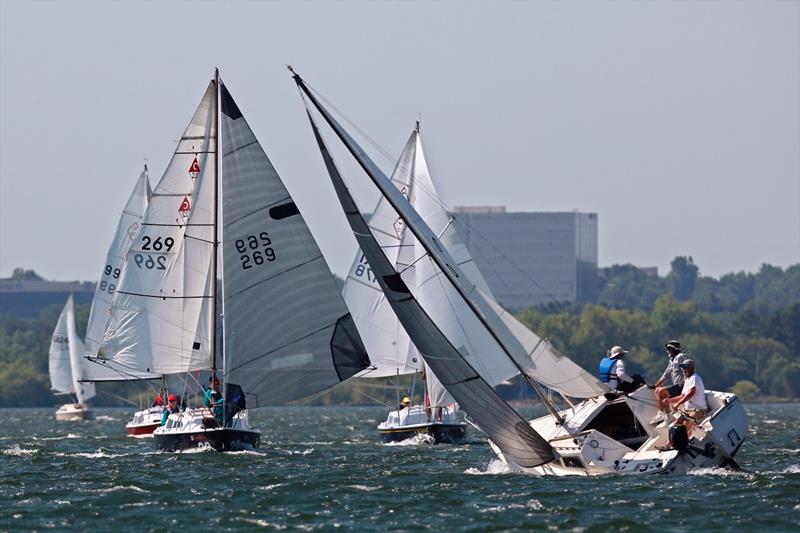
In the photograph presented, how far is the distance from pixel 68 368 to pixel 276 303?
6471 centimetres

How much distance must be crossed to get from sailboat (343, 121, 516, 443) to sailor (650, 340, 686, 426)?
1868 centimetres

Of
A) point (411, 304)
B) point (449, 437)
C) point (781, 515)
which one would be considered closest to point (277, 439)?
point (449, 437)

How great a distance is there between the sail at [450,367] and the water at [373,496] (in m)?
0.67

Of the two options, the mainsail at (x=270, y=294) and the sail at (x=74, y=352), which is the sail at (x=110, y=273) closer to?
the mainsail at (x=270, y=294)

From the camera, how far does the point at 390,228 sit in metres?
54.0

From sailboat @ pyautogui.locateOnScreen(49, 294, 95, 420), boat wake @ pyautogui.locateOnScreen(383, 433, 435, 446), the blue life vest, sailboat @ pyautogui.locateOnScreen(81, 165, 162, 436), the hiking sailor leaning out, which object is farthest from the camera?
sailboat @ pyautogui.locateOnScreen(49, 294, 95, 420)

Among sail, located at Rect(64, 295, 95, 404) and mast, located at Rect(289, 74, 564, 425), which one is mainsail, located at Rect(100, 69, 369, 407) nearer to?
mast, located at Rect(289, 74, 564, 425)

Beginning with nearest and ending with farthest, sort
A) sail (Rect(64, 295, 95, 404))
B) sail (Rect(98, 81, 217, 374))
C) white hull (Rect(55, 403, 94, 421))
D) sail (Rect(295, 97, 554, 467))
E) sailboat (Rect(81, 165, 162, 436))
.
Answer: sail (Rect(295, 97, 554, 467))
sail (Rect(98, 81, 217, 374))
sailboat (Rect(81, 165, 162, 436))
sail (Rect(64, 295, 95, 404))
white hull (Rect(55, 403, 94, 421))

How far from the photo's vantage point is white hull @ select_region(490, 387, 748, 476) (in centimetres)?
3222

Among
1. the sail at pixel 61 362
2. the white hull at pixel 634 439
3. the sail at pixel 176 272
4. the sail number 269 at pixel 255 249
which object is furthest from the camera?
the sail at pixel 61 362

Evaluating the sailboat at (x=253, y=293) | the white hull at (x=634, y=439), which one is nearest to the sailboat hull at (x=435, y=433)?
the sailboat at (x=253, y=293)

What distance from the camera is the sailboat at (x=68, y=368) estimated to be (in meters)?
99.1

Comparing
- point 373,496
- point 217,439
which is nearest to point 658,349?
point 217,439

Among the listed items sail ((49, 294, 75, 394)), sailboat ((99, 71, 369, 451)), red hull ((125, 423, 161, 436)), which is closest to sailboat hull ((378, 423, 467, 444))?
sailboat ((99, 71, 369, 451))
